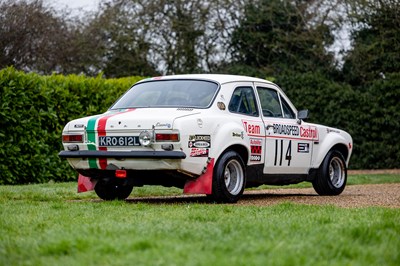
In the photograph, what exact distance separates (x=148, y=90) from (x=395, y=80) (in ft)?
38.1

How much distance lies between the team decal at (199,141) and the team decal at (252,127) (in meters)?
0.87

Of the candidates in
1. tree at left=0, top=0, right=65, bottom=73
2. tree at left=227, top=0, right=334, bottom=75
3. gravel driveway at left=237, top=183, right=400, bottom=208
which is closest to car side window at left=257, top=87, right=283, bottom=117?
gravel driveway at left=237, top=183, right=400, bottom=208

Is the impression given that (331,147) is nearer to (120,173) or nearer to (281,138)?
(281,138)

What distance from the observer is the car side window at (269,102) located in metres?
11.5

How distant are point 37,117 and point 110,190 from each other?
5.29 meters

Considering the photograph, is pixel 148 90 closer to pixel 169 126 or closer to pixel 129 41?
pixel 169 126

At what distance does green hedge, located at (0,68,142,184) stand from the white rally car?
4.77m

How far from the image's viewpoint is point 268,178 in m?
11.3

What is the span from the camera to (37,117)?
16.0 m

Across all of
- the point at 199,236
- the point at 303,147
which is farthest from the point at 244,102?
the point at 199,236

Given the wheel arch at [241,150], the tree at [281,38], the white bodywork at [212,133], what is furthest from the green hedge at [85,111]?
the wheel arch at [241,150]

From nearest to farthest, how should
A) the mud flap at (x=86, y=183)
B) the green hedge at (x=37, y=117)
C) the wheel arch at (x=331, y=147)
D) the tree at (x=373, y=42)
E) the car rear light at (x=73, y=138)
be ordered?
the car rear light at (x=73, y=138) → the mud flap at (x=86, y=183) → the wheel arch at (x=331, y=147) → the green hedge at (x=37, y=117) → the tree at (x=373, y=42)

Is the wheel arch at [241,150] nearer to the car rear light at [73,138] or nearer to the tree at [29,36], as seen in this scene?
the car rear light at [73,138]

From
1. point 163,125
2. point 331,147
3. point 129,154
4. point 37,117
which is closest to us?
point 163,125
